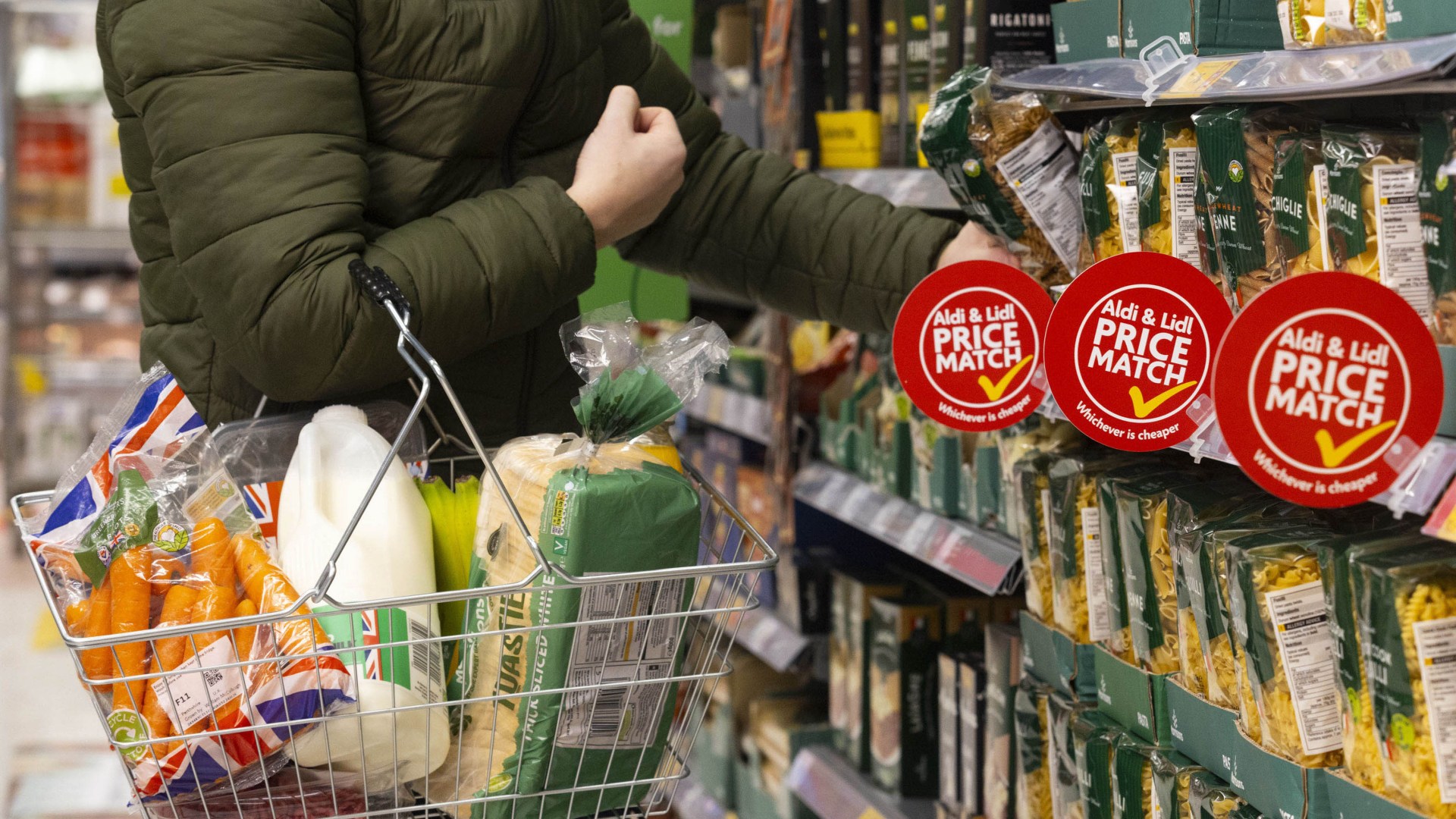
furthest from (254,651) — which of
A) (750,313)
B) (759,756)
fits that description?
(750,313)

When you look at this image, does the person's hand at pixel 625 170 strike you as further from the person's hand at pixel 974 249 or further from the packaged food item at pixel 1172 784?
the packaged food item at pixel 1172 784

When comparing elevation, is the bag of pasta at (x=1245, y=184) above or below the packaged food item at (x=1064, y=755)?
above

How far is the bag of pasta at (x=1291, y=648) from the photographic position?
1.10 meters

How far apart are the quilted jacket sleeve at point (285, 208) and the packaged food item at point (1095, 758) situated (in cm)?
75

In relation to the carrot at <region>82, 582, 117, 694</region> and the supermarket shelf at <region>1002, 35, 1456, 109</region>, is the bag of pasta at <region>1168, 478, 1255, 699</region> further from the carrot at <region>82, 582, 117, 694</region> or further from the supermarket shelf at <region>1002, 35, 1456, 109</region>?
the carrot at <region>82, 582, 117, 694</region>

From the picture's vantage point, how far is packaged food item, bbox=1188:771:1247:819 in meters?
1.22

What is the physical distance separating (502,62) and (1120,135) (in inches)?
24.1

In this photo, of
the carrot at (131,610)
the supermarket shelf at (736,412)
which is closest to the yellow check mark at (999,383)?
the carrot at (131,610)

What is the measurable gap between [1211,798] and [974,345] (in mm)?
462

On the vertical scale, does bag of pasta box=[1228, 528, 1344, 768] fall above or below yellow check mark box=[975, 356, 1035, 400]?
below

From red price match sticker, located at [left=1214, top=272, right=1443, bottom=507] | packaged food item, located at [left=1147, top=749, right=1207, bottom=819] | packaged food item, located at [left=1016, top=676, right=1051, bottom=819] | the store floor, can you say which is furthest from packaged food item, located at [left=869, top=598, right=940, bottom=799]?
the store floor

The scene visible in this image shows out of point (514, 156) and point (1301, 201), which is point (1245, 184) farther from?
point (514, 156)

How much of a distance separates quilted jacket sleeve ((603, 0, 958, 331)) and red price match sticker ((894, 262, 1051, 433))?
0.30 metres

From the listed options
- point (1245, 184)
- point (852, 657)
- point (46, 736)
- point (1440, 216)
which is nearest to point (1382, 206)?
point (1440, 216)
